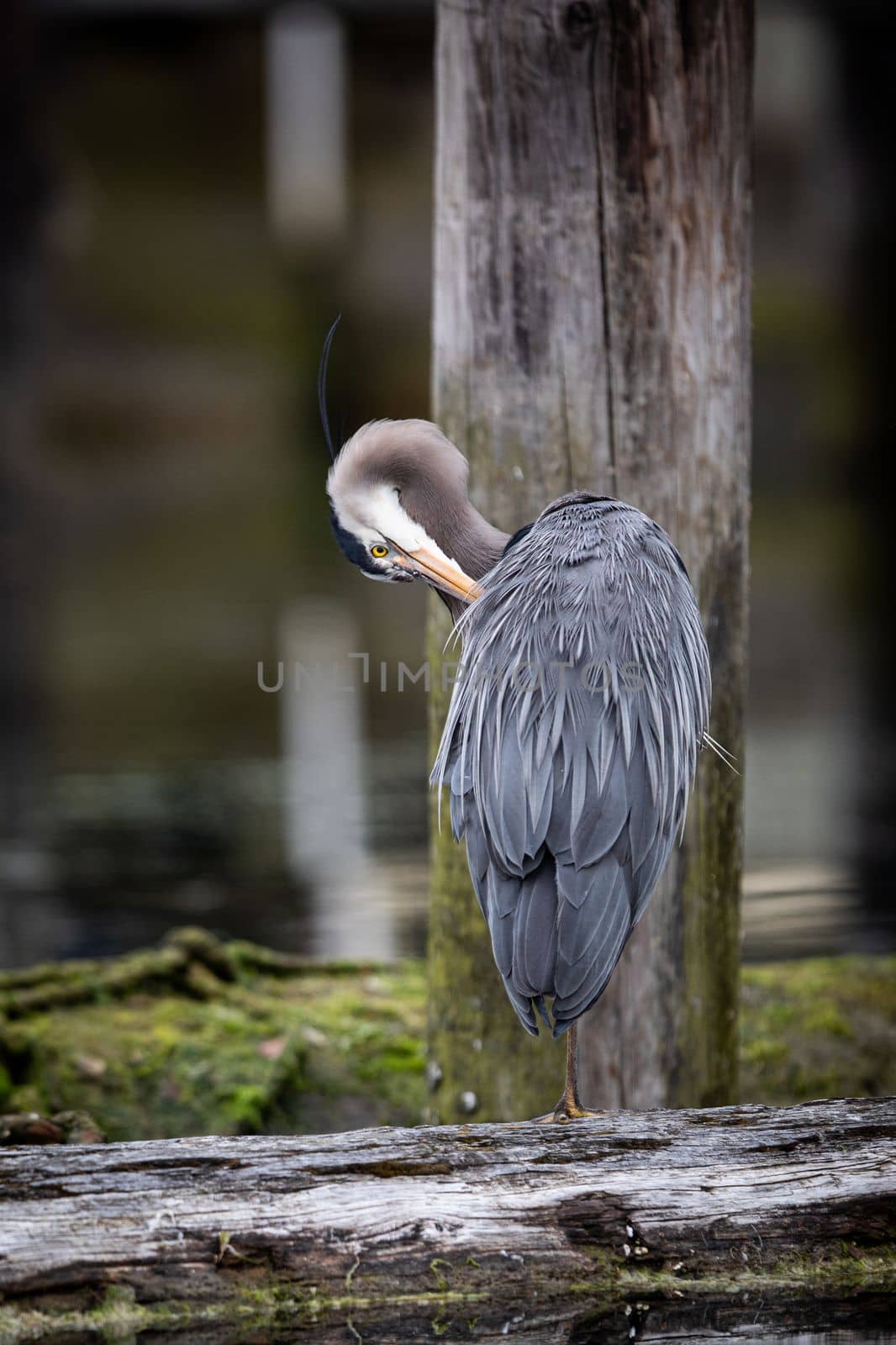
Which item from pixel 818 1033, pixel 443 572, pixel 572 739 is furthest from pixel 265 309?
pixel 572 739

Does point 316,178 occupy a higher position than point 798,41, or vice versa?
point 798,41

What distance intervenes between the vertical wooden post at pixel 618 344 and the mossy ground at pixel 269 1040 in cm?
41

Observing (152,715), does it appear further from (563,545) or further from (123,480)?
(123,480)

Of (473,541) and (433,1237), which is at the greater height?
(473,541)

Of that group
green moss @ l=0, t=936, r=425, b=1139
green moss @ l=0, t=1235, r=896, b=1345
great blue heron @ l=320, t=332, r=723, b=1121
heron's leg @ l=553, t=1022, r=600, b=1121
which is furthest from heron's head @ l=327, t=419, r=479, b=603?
green moss @ l=0, t=1235, r=896, b=1345

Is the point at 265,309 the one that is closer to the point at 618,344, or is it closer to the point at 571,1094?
the point at 618,344

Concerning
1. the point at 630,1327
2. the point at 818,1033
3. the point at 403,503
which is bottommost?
the point at 818,1033

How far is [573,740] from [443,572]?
1.69ft

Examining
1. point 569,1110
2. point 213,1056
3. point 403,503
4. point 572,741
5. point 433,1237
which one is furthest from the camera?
point 213,1056

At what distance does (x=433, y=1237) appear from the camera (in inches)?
75.0

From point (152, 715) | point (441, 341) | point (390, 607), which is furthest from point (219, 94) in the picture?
point (441, 341)

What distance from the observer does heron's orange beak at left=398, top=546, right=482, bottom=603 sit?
2.70 metres

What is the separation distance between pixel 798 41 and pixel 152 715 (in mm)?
12096

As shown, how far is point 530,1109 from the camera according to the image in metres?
2.77
